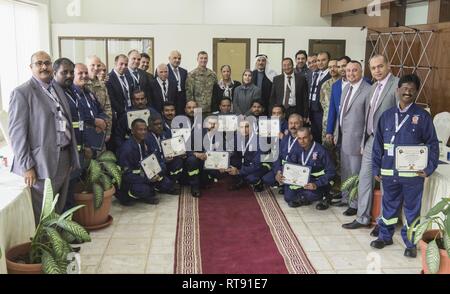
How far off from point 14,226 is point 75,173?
93 cm

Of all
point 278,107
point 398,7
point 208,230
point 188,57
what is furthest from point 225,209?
point 398,7

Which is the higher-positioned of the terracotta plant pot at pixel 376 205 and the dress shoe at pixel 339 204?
the terracotta plant pot at pixel 376 205

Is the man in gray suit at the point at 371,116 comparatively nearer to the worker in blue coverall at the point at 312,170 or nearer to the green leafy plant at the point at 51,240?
the worker in blue coverall at the point at 312,170

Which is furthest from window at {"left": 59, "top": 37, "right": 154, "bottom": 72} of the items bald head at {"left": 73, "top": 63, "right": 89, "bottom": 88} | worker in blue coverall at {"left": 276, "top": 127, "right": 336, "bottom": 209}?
Answer: worker in blue coverall at {"left": 276, "top": 127, "right": 336, "bottom": 209}

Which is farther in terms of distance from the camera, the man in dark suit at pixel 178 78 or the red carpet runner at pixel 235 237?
the man in dark suit at pixel 178 78

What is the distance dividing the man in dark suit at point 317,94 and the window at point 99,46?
4556 mm

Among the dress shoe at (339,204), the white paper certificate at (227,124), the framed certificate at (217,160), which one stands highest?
the white paper certificate at (227,124)

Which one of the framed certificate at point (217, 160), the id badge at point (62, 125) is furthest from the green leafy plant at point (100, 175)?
the framed certificate at point (217, 160)

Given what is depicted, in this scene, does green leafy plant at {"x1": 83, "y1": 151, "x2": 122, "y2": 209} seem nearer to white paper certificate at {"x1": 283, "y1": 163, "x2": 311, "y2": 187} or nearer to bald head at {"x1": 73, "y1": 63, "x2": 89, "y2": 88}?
bald head at {"x1": 73, "y1": 63, "x2": 89, "y2": 88}

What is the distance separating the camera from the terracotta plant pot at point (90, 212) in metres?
3.72

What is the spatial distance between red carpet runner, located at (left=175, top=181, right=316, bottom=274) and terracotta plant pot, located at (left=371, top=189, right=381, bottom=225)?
75cm

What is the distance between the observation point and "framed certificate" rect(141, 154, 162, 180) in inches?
179

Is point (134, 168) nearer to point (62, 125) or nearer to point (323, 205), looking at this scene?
point (62, 125)
